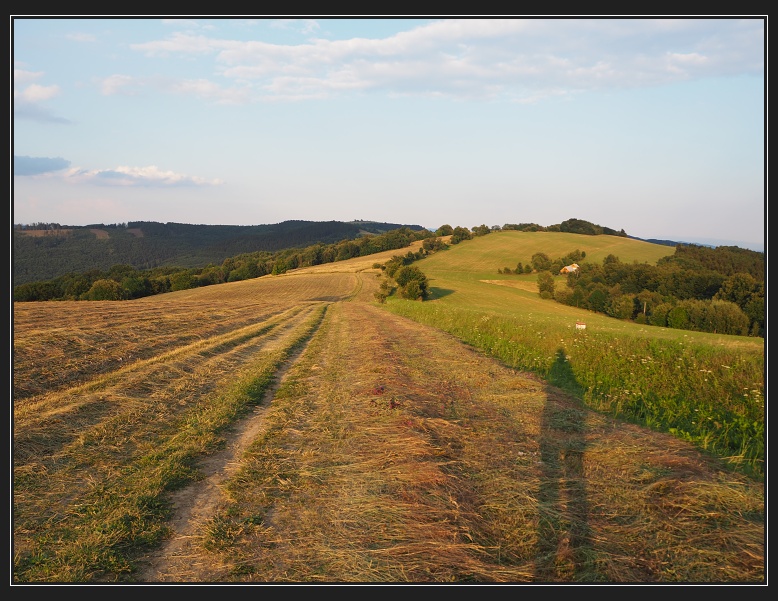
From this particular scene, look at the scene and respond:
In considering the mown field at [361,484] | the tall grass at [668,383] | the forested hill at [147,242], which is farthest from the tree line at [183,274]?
the tall grass at [668,383]

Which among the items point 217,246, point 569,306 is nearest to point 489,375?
point 569,306

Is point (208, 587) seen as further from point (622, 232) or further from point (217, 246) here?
point (622, 232)

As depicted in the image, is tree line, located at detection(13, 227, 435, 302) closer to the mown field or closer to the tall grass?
the mown field

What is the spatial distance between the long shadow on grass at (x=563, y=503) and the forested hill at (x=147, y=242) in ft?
19.9

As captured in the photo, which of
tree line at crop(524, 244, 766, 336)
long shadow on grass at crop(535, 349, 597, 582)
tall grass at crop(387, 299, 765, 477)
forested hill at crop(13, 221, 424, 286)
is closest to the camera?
long shadow on grass at crop(535, 349, 597, 582)

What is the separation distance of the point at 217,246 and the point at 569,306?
7954cm

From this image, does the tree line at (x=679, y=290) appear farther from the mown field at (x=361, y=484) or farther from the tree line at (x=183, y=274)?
the tree line at (x=183, y=274)

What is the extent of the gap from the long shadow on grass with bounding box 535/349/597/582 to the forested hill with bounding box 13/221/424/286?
19.9 feet

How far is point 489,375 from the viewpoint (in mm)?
10188

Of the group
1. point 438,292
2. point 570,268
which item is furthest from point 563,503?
point 570,268

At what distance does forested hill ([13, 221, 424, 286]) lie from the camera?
21.4 meters

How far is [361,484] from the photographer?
483 cm

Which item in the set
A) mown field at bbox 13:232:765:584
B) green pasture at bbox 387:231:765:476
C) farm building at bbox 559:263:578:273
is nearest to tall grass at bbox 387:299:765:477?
green pasture at bbox 387:231:765:476

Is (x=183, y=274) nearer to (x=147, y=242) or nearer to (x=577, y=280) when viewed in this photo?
(x=147, y=242)
